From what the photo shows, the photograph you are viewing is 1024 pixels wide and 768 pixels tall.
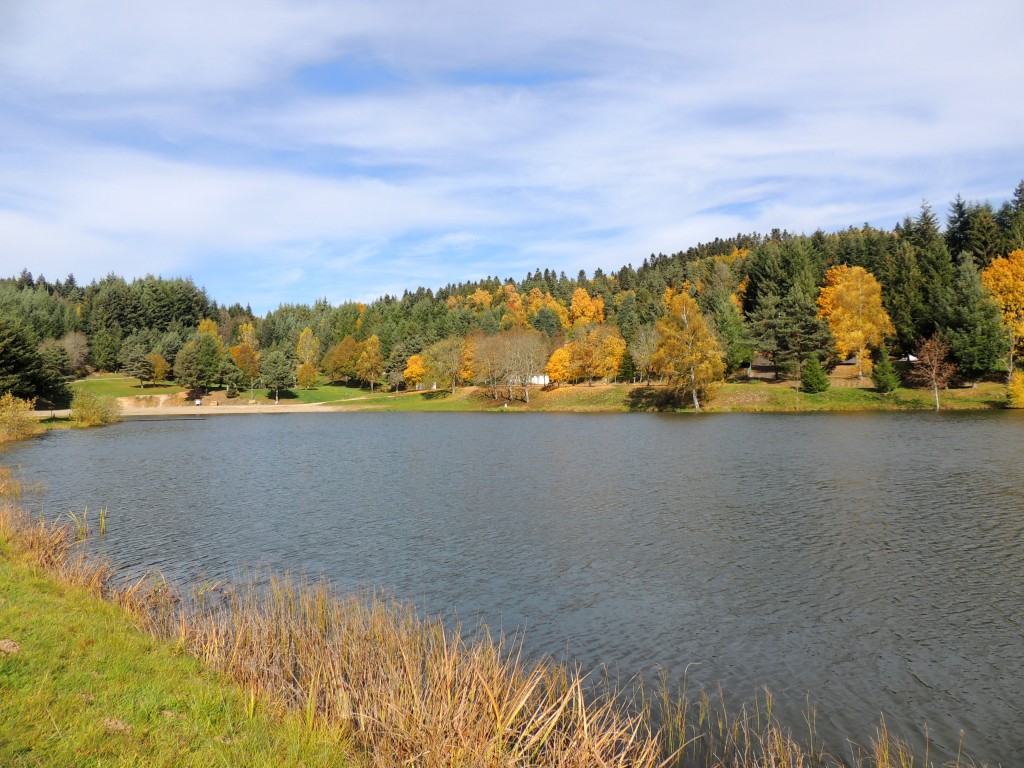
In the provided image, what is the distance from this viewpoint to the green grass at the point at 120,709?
799cm

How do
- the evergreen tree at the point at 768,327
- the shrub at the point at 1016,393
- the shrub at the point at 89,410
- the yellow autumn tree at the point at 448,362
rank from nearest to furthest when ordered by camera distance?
the shrub at the point at 1016,393
the shrub at the point at 89,410
the evergreen tree at the point at 768,327
the yellow autumn tree at the point at 448,362

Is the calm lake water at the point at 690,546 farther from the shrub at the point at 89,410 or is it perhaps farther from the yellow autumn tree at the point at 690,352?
the yellow autumn tree at the point at 690,352

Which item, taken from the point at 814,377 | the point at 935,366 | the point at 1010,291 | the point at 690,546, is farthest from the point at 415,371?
the point at 690,546

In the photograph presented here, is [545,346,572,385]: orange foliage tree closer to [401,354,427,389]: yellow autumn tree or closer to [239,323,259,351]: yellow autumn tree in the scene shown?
[401,354,427,389]: yellow autumn tree

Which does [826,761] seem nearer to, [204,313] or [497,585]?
[497,585]

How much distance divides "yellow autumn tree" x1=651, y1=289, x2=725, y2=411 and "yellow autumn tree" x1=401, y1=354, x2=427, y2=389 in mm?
56024

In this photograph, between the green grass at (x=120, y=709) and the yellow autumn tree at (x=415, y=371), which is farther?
the yellow autumn tree at (x=415, y=371)

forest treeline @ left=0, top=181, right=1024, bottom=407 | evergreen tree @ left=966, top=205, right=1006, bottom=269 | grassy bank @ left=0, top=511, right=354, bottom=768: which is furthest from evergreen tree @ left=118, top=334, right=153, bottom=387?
evergreen tree @ left=966, top=205, right=1006, bottom=269

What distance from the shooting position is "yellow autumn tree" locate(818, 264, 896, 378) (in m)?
83.4

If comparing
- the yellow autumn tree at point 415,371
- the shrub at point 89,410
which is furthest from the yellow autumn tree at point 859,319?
the shrub at point 89,410

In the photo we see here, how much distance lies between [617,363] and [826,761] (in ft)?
317

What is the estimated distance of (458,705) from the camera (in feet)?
32.1

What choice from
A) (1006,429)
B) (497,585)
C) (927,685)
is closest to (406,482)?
(497,585)

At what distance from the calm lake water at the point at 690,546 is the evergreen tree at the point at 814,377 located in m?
27.6
